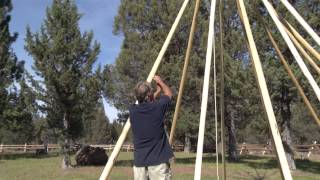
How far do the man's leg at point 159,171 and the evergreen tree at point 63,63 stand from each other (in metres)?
16.9

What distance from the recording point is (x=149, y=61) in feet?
89.7

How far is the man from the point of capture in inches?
216

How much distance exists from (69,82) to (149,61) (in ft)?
20.8

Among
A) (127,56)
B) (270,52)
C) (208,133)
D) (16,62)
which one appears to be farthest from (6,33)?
(270,52)

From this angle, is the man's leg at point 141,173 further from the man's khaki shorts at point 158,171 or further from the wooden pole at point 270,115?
the wooden pole at point 270,115

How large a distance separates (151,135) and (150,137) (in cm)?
3

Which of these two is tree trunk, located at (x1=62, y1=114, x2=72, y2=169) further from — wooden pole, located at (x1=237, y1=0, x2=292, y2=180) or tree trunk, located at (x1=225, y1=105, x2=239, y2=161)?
wooden pole, located at (x1=237, y1=0, x2=292, y2=180)

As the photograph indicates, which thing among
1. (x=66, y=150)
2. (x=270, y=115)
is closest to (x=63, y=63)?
(x=66, y=150)

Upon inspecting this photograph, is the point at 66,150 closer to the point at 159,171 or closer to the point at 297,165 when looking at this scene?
the point at 297,165

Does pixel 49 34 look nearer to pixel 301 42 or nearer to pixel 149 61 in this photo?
pixel 149 61

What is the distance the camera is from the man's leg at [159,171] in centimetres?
546

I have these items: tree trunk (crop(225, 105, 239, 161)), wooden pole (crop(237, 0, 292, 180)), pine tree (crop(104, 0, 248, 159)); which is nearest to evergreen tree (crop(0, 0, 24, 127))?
pine tree (crop(104, 0, 248, 159))

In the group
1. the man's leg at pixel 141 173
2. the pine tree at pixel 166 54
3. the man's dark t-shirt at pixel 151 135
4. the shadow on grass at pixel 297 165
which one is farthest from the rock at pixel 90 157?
the man's dark t-shirt at pixel 151 135

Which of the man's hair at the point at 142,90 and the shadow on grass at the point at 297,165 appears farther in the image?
the shadow on grass at the point at 297,165
